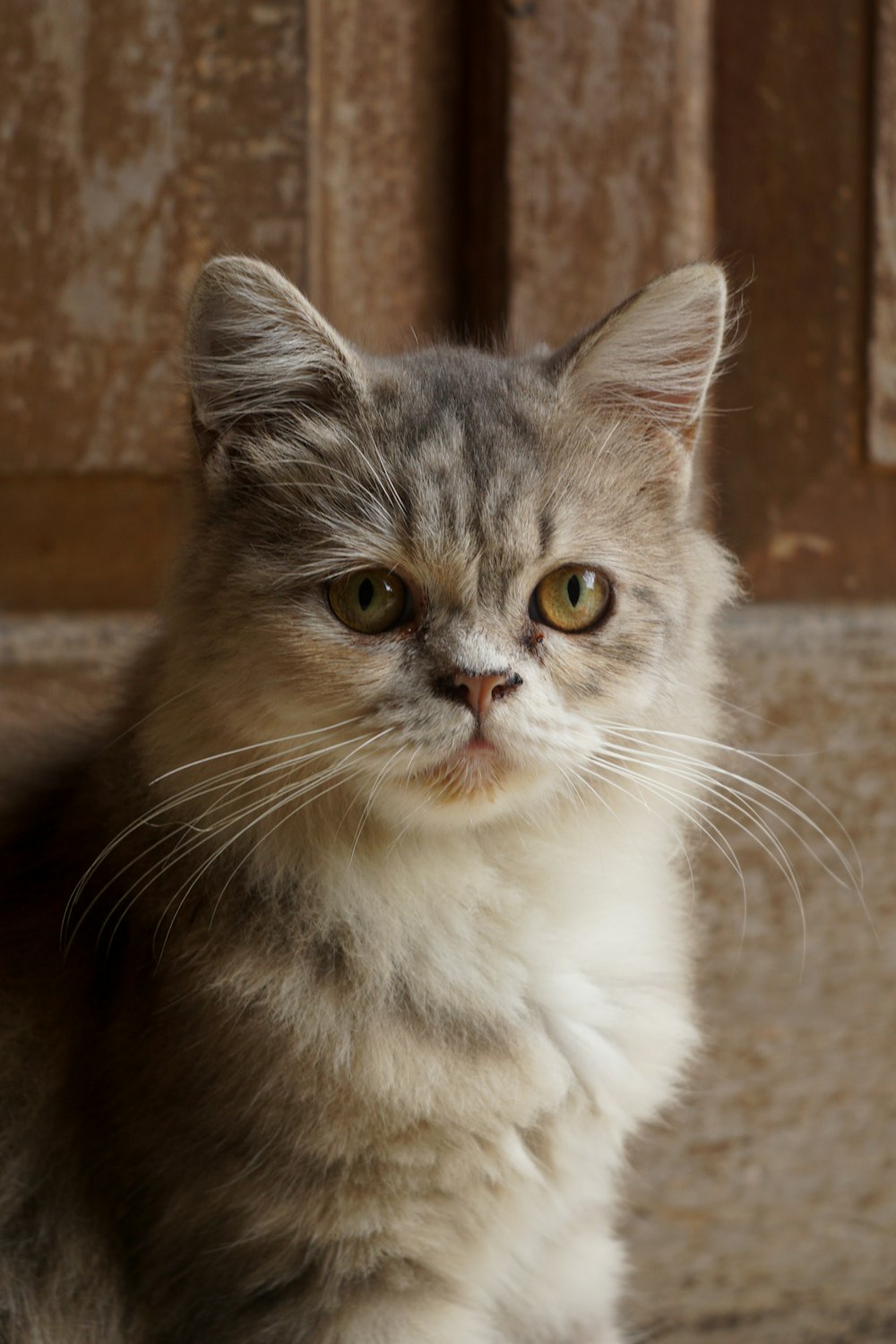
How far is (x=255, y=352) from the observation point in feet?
4.67

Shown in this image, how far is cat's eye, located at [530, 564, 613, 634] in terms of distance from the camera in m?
1.38

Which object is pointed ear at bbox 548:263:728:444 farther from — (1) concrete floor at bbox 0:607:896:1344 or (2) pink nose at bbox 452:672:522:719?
(1) concrete floor at bbox 0:607:896:1344

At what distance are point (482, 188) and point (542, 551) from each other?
3.45 feet

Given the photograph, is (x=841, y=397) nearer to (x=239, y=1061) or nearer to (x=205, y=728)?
(x=205, y=728)

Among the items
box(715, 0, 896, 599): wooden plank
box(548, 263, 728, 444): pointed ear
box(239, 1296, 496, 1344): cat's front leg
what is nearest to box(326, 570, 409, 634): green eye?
box(548, 263, 728, 444): pointed ear

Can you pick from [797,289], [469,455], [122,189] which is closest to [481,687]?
[469,455]

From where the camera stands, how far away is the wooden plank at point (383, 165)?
212 centimetres

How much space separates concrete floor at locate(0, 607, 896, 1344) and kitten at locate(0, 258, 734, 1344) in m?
0.62

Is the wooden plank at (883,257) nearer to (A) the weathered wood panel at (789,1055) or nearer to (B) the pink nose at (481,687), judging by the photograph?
(A) the weathered wood panel at (789,1055)

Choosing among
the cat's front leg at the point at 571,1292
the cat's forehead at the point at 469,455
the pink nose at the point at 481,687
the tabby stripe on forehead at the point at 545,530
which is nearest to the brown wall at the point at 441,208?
the cat's forehead at the point at 469,455

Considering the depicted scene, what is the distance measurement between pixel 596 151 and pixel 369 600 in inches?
44.3

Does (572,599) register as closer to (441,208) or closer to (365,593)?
(365,593)

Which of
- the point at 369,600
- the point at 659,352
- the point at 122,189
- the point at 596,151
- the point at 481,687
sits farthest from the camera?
the point at 596,151

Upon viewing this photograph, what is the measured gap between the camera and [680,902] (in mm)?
1703
